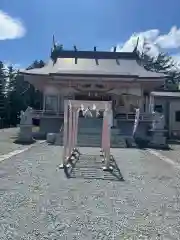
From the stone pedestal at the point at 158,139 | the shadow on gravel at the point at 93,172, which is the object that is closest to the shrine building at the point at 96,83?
the stone pedestal at the point at 158,139

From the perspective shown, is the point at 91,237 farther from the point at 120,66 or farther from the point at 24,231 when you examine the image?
the point at 120,66

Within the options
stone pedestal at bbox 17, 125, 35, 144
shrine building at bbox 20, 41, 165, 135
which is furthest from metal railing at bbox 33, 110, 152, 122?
stone pedestal at bbox 17, 125, 35, 144

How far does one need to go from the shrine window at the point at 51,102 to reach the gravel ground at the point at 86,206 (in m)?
18.0

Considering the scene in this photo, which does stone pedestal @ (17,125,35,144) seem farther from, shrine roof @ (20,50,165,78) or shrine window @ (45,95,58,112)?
shrine roof @ (20,50,165,78)

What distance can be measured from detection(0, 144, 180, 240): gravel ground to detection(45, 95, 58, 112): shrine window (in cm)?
1802

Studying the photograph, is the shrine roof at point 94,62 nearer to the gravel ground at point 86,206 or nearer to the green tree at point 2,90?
the green tree at point 2,90

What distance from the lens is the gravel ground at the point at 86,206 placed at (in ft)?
14.9

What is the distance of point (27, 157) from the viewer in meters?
13.2

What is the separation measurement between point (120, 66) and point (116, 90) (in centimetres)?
368

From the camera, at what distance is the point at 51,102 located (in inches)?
1104

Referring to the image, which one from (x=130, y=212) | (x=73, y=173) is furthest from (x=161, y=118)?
(x=130, y=212)

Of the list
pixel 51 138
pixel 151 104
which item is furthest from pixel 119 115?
pixel 51 138

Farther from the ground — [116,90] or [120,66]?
[120,66]

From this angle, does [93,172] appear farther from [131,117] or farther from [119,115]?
[119,115]
